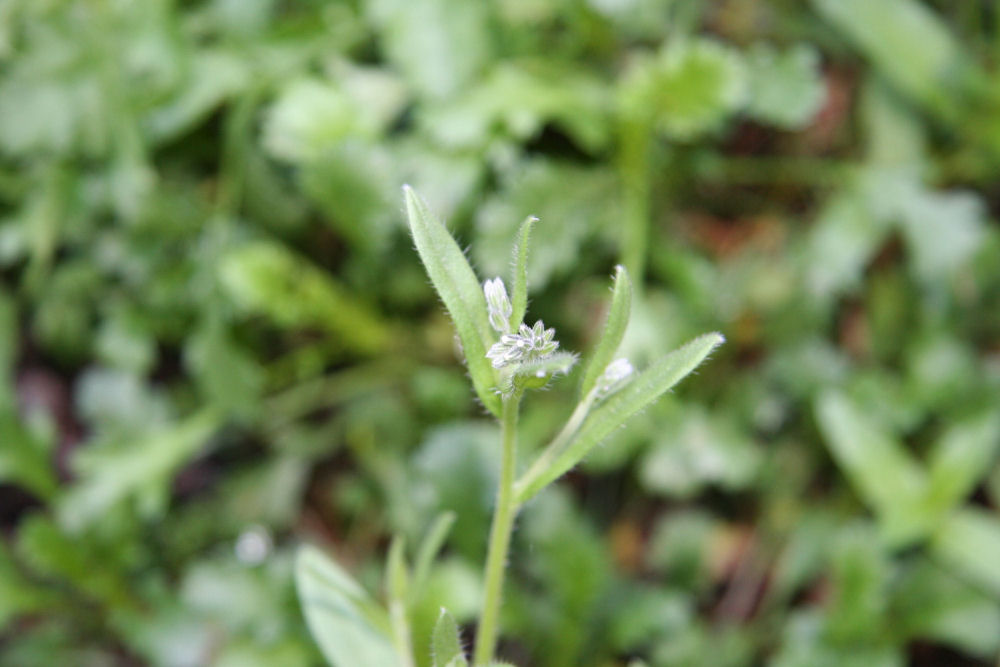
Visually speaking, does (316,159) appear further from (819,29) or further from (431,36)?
(819,29)

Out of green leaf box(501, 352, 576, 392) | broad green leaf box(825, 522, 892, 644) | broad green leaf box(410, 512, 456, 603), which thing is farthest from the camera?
broad green leaf box(825, 522, 892, 644)

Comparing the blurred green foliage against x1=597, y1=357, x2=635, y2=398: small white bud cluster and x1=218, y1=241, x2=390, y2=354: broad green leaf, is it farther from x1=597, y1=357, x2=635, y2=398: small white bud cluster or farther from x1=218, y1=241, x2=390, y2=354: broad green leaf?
x1=597, y1=357, x2=635, y2=398: small white bud cluster

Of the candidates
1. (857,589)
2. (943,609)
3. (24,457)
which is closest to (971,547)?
(943,609)

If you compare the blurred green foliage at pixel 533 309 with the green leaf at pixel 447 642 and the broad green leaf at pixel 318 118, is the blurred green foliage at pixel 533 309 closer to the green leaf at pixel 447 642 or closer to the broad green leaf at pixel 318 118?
the broad green leaf at pixel 318 118

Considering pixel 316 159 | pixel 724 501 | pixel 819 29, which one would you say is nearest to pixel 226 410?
pixel 316 159

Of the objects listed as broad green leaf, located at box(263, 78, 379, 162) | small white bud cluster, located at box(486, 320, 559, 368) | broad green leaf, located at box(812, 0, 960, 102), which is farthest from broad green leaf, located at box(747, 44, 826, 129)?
small white bud cluster, located at box(486, 320, 559, 368)

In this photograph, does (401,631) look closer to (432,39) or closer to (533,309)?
(533,309)
